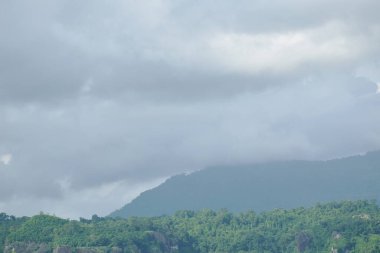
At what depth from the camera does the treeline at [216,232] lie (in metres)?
147

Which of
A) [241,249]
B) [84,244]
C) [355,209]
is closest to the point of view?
[84,244]

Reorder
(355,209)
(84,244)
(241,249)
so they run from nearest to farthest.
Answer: (84,244) < (241,249) < (355,209)

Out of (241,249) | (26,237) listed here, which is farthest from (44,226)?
(241,249)

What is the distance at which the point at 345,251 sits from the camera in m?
149

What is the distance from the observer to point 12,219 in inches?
6590

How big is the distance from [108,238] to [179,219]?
111ft

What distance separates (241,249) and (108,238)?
67.2 ft

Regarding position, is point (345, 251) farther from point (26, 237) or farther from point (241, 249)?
point (26, 237)

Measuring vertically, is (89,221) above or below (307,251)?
above

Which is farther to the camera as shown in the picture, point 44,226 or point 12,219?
point 12,219

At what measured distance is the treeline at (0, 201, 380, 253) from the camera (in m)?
147

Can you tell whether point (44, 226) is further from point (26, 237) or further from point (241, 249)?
point (241, 249)

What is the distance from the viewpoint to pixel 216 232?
Result: 562ft

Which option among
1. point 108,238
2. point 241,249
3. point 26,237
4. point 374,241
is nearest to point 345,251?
point 374,241
